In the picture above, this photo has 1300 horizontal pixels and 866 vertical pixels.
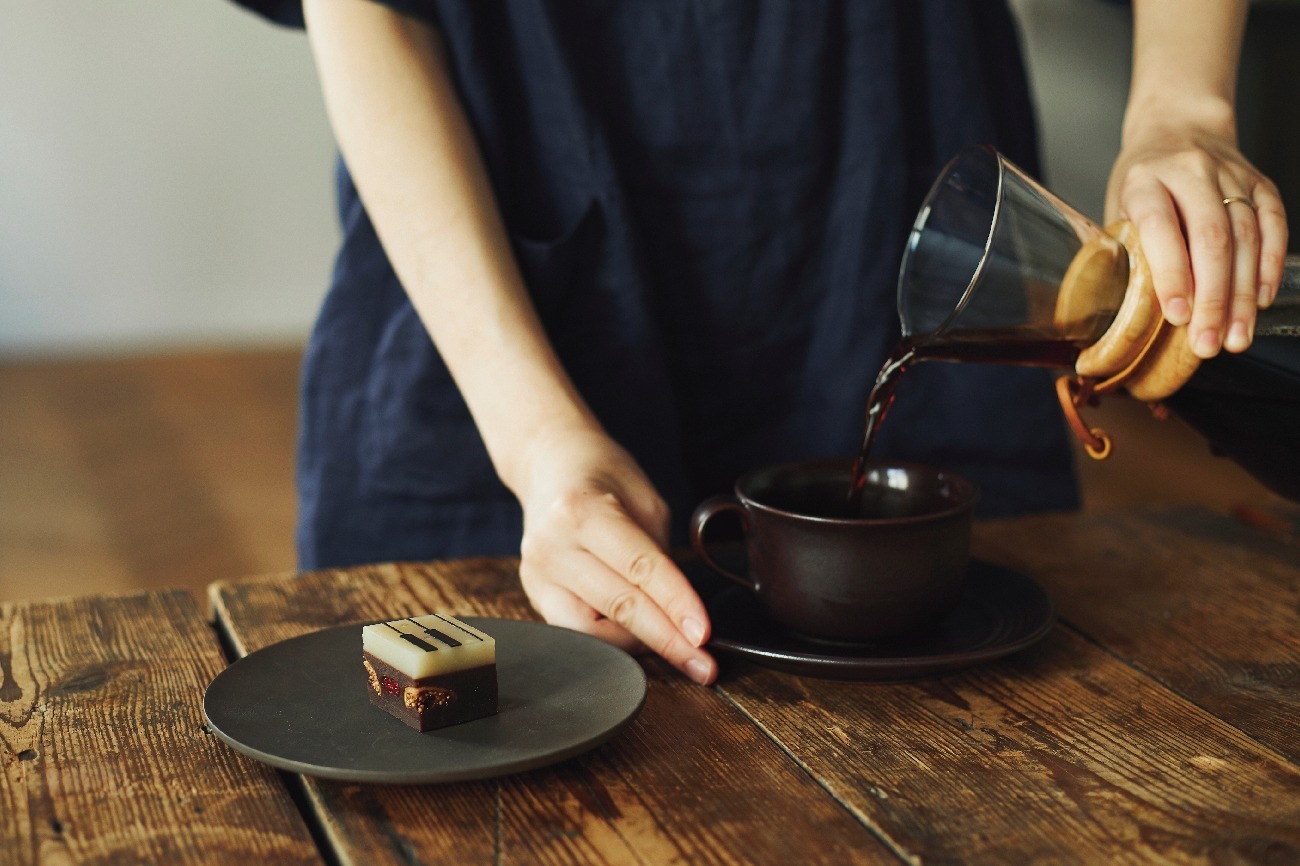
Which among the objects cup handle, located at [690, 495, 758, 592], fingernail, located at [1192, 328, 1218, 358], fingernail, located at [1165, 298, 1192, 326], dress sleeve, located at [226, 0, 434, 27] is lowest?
cup handle, located at [690, 495, 758, 592]

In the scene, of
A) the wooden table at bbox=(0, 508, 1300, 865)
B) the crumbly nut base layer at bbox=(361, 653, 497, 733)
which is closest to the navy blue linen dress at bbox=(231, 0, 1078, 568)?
the wooden table at bbox=(0, 508, 1300, 865)

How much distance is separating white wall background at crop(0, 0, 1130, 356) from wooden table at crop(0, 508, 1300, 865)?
3.91m

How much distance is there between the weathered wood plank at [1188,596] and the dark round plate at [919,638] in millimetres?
50

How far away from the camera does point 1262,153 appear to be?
3.58 meters

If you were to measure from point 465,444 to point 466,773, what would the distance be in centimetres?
59

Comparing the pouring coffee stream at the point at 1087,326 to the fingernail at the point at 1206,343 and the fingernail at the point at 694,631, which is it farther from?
the fingernail at the point at 694,631

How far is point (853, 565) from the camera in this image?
74 centimetres

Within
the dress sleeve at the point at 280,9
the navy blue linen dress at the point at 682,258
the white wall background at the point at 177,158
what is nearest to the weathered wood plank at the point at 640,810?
the navy blue linen dress at the point at 682,258

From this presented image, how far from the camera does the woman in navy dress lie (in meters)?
1.04

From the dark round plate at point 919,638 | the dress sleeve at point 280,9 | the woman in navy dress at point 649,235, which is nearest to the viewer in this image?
the dark round plate at point 919,638

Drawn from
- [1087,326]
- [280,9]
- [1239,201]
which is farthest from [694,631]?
[280,9]

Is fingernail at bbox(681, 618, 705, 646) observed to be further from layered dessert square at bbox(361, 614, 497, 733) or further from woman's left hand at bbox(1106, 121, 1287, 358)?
woman's left hand at bbox(1106, 121, 1287, 358)

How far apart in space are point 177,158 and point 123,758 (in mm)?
4199

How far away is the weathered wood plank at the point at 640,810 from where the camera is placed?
0.56 metres
